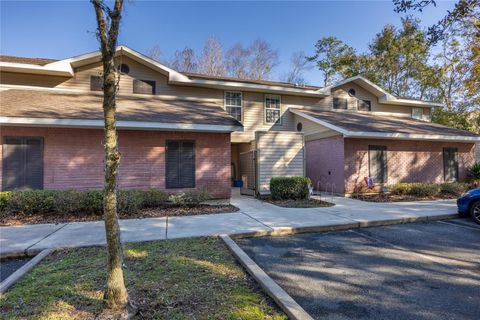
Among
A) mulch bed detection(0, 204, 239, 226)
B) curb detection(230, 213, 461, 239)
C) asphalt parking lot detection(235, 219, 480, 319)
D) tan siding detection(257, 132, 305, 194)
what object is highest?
tan siding detection(257, 132, 305, 194)

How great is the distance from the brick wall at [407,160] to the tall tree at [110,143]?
1161 cm

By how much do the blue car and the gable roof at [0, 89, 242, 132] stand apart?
296 inches

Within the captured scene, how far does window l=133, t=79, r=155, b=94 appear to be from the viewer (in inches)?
523

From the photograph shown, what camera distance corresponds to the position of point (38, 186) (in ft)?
30.5

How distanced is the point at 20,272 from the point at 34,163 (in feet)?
22.6

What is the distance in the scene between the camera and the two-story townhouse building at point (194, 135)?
9.38 meters

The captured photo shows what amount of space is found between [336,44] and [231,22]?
15.1m

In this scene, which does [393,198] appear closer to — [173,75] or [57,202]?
[173,75]

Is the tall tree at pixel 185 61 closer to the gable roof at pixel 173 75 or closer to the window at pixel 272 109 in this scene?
the gable roof at pixel 173 75

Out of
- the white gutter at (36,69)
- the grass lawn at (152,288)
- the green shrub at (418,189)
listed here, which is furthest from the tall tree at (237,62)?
the grass lawn at (152,288)

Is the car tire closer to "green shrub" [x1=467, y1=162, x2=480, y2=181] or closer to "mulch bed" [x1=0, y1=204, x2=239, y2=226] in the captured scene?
"mulch bed" [x1=0, y1=204, x2=239, y2=226]

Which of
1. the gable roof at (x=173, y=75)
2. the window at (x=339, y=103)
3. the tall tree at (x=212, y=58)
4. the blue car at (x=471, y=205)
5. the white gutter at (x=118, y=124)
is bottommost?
the blue car at (x=471, y=205)

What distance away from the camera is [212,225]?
22.6 ft

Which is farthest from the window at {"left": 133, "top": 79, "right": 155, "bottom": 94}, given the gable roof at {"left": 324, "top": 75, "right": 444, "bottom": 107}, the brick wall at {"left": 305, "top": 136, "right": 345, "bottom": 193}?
the gable roof at {"left": 324, "top": 75, "right": 444, "bottom": 107}
